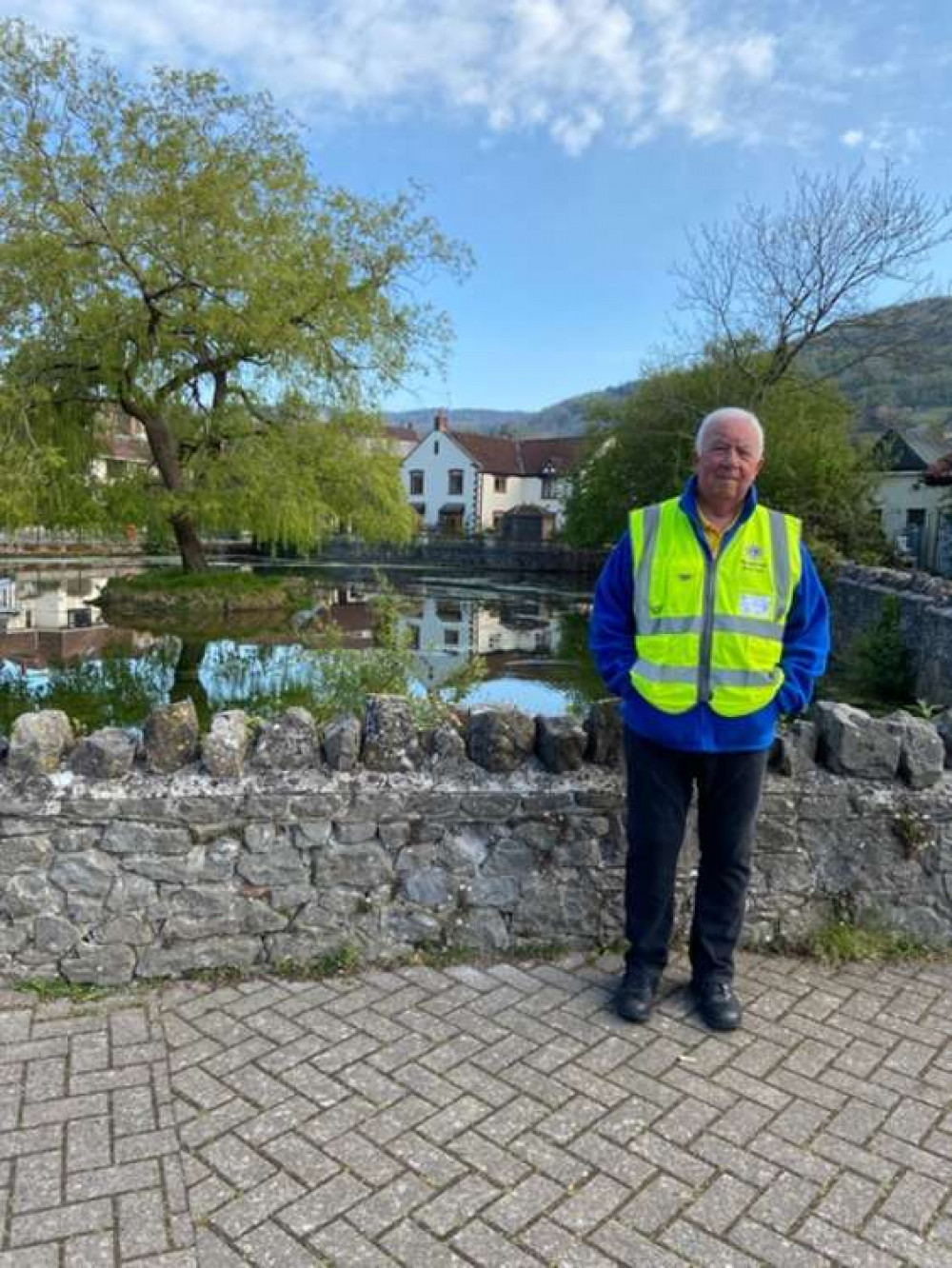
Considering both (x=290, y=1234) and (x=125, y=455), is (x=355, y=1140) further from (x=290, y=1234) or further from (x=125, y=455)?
(x=125, y=455)

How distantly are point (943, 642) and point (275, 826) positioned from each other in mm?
10495

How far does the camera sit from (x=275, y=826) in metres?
3.26

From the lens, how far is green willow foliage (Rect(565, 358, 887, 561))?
2141 cm

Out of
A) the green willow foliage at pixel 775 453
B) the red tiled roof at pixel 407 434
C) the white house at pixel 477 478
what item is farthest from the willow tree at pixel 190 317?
the red tiled roof at pixel 407 434

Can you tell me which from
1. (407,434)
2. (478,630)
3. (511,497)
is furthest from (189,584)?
(407,434)

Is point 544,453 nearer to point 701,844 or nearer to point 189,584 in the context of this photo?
point 189,584

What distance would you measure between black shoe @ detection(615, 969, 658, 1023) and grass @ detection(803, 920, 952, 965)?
853 mm

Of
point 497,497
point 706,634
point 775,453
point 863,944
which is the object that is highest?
point 497,497

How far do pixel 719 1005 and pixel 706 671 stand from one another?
1190mm

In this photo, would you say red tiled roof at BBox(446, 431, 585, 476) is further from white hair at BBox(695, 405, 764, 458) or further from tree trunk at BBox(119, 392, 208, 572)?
white hair at BBox(695, 405, 764, 458)

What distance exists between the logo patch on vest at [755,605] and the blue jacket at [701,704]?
6.2 inches

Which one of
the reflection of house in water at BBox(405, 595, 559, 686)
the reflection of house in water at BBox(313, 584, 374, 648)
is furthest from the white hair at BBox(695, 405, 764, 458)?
the reflection of house in water at BBox(313, 584, 374, 648)

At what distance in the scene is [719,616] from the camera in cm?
290

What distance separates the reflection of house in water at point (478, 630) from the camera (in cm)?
1438
